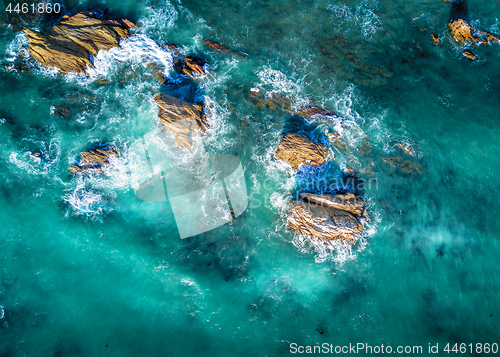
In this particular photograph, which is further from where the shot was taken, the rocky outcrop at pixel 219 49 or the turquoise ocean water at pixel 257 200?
the rocky outcrop at pixel 219 49

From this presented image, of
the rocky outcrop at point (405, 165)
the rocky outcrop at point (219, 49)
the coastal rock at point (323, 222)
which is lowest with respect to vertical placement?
the coastal rock at point (323, 222)

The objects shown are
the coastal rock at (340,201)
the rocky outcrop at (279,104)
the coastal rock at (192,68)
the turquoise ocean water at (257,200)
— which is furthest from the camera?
the rocky outcrop at (279,104)

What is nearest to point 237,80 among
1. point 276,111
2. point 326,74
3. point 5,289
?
point 276,111

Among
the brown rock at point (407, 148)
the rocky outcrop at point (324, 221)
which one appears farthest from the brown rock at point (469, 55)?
the rocky outcrop at point (324, 221)

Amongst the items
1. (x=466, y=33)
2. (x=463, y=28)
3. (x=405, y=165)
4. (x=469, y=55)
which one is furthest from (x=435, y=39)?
(x=405, y=165)

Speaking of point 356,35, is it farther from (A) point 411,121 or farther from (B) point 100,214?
(B) point 100,214

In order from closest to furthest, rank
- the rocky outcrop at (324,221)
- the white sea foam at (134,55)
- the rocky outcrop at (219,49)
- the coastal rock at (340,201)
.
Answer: the rocky outcrop at (324,221)
the coastal rock at (340,201)
the white sea foam at (134,55)
the rocky outcrop at (219,49)

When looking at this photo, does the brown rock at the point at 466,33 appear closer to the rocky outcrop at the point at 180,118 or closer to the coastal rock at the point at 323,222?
the coastal rock at the point at 323,222

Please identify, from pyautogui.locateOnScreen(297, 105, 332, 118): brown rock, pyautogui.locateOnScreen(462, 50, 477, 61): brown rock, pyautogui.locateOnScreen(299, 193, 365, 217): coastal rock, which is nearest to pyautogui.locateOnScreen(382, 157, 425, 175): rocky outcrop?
pyautogui.locateOnScreen(299, 193, 365, 217): coastal rock
